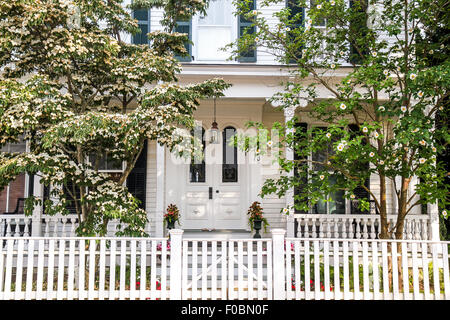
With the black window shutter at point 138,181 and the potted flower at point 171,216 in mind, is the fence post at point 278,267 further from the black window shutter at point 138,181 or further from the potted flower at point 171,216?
the black window shutter at point 138,181

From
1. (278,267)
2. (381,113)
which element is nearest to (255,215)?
(278,267)

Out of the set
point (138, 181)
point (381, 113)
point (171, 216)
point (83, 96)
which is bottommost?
point (171, 216)

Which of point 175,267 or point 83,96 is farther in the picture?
point 83,96

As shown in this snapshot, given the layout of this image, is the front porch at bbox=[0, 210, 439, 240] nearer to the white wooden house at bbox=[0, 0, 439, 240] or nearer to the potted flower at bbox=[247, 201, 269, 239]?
the white wooden house at bbox=[0, 0, 439, 240]

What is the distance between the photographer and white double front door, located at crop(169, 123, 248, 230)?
8.05 metres

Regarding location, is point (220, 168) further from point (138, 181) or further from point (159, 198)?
point (138, 181)

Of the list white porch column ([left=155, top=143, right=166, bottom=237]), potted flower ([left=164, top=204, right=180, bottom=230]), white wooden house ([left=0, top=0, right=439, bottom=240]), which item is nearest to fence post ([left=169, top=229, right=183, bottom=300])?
white porch column ([left=155, top=143, right=166, bottom=237])

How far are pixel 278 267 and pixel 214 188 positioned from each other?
3.87 metres

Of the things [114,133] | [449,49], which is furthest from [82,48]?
[449,49]

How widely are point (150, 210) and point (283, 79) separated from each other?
441 centimetres

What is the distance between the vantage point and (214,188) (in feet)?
26.8

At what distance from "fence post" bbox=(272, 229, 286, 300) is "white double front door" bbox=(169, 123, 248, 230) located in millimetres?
3547
